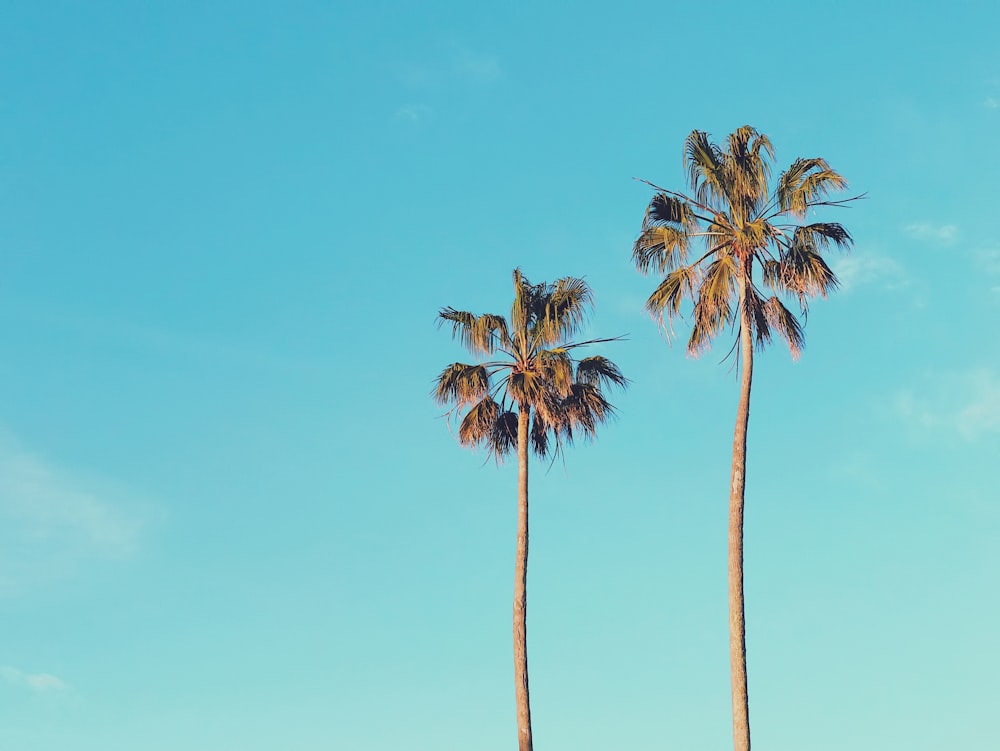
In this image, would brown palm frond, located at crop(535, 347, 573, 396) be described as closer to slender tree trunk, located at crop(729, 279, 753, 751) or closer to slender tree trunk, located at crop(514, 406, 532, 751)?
slender tree trunk, located at crop(514, 406, 532, 751)

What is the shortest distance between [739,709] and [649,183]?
15.0 m

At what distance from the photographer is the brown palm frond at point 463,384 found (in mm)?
43812

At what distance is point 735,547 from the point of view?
34.1m

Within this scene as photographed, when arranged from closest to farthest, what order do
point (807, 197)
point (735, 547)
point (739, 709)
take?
point (739, 709)
point (735, 547)
point (807, 197)

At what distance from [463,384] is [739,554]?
12866 millimetres

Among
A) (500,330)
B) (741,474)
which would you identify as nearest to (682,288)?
(741,474)

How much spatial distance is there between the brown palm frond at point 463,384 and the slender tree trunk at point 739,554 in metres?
10.2

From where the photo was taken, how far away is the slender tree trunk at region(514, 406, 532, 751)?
39469 millimetres

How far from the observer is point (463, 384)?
144 feet

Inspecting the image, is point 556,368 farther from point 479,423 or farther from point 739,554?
point 739,554

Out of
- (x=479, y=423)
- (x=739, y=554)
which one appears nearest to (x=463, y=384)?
(x=479, y=423)

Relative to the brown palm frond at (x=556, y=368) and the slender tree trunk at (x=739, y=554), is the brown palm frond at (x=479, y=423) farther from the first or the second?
the slender tree trunk at (x=739, y=554)

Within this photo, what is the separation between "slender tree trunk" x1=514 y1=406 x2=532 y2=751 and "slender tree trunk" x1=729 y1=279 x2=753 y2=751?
8884 millimetres

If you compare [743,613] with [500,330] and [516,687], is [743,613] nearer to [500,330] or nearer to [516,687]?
[516,687]
